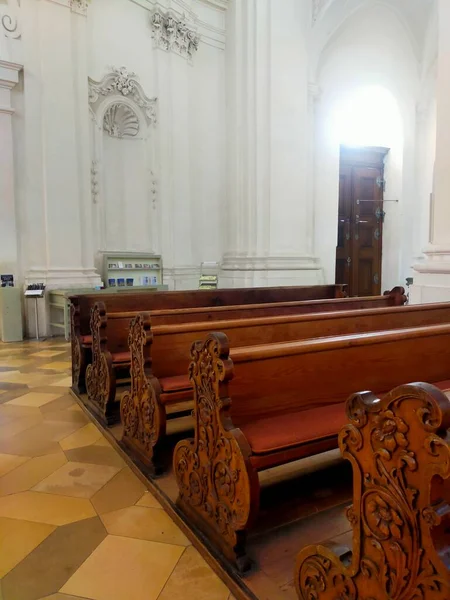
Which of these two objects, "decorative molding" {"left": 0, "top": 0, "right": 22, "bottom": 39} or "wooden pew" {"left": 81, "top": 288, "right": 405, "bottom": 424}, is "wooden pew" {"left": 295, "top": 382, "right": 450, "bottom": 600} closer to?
"wooden pew" {"left": 81, "top": 288, "right": 405, "bottom": 424}

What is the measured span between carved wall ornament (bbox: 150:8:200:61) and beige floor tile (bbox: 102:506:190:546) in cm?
700

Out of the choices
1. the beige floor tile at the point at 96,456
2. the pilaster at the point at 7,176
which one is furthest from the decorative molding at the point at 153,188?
the beige floor tile at the point at 96,456

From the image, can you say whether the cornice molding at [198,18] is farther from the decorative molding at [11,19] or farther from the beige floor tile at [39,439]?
the beige floor tile at [39,439]

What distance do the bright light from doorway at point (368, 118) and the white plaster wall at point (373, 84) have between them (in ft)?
0.37

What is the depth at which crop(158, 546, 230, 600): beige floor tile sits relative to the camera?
149 cm

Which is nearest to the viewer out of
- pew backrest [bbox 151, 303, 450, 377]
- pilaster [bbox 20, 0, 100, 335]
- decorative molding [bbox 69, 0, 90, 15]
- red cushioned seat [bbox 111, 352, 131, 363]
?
pew backrest [bbox 151, 303, 450, 377]

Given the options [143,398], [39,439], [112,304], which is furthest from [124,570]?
[112,304]

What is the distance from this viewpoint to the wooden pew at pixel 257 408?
61.8 inches

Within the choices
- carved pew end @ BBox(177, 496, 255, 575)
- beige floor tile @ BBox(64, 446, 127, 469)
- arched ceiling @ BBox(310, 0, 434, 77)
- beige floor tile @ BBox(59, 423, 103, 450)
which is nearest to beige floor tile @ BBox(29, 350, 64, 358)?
beige floor tile @ BBox(59, 423, 103, 450)

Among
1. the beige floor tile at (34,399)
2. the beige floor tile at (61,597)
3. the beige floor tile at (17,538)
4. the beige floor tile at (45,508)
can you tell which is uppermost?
the beige floor tile at (61,597)

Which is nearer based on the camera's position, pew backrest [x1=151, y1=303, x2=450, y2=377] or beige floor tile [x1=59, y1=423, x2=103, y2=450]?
pew backrest [x1=151, y1=303, x2=450, y2=377]

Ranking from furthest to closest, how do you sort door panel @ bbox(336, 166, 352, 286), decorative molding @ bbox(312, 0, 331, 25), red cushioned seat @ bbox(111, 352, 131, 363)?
door panel @ bbox(336, 166, 352, 286)
decorative molding @ bbox(312, 0, 331, 25)
red cushioned seat @ bbox(111, 352, 131, 363)

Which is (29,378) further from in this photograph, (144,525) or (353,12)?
(353,12)

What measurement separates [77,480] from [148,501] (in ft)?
1.47
